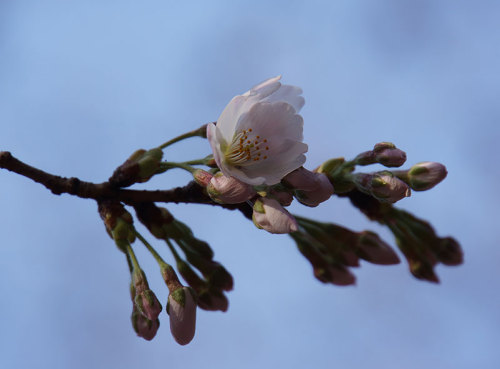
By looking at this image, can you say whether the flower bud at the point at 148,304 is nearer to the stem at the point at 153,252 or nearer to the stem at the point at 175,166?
the stem at the point at 153,252

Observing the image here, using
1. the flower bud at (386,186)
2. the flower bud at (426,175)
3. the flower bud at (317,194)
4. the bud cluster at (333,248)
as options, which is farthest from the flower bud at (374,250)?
the flower bud at (317,194)

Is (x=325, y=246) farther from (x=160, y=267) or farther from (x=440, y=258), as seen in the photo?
(x=160, y=267)

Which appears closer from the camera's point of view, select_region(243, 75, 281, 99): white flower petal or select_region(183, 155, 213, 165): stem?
select_region(243, 75, 281, 99): white flower petal

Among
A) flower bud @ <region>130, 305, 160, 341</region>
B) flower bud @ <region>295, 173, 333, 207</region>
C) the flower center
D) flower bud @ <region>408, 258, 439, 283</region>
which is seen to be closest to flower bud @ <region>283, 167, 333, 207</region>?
flower bud @ <region>295, 173, 333, 207</region>

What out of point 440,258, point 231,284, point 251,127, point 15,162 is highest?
point 15,162

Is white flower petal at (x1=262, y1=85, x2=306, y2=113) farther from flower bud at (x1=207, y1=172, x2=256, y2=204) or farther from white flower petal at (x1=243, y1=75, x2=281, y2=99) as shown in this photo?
flower bud at (x1=207, y1=172, x2=256, y2=204)

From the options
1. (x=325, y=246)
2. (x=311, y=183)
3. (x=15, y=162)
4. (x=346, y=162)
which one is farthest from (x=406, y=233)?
(x=15, y=162)

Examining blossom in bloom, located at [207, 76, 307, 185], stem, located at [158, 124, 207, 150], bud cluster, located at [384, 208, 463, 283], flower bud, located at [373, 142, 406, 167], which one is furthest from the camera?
bud cluster, located at [384, 208, 463, 283]
